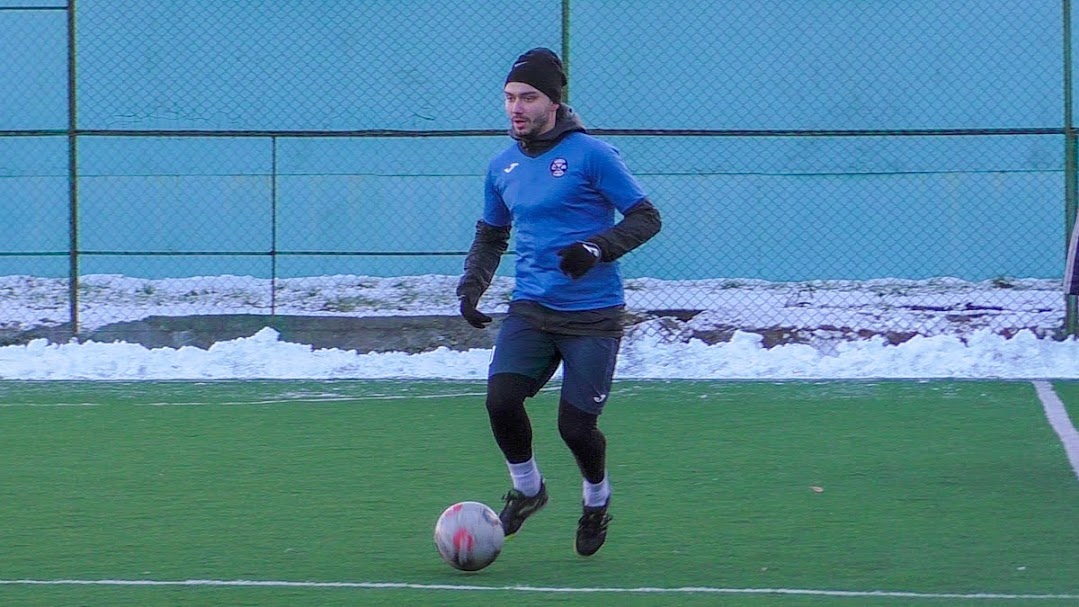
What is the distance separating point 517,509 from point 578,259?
1.08 metres

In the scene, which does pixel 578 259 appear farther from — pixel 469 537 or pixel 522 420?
pixel 469 537

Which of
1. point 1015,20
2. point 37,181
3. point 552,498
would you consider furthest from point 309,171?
point 552,498

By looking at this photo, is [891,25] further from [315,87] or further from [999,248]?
[315,87]

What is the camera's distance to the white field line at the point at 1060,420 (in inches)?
310

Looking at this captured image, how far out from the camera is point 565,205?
5453mm

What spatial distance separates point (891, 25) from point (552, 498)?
1108 centimetres

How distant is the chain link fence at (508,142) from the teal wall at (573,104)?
2 centimetres

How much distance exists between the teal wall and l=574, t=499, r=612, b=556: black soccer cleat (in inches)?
407

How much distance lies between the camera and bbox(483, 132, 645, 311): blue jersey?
17.8 ft

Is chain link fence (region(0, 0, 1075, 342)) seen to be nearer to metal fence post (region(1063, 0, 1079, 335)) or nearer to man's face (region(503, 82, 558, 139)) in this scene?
metal fence post (region(1063, 0, 1079, 335))

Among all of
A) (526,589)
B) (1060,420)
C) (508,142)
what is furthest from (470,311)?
(508,142)

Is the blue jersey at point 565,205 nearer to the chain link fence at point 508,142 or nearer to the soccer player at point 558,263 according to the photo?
the soccer player at point 558,263

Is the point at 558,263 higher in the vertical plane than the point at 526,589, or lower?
higher

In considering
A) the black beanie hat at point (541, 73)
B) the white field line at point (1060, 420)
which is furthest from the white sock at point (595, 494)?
the white field line at point (1060, 420)
